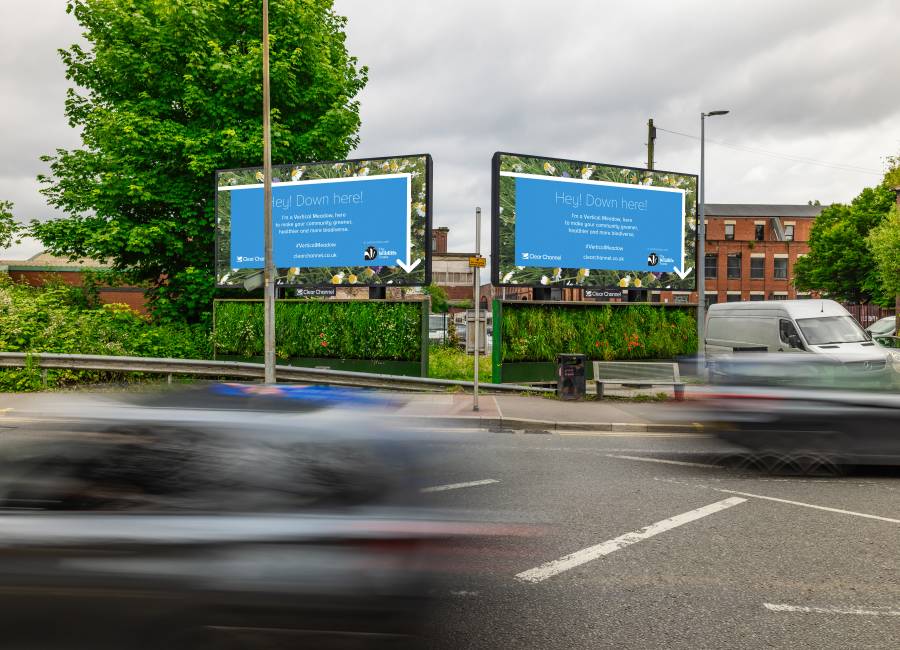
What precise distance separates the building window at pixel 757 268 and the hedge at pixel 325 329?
204 feet

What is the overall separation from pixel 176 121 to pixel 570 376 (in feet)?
53.9

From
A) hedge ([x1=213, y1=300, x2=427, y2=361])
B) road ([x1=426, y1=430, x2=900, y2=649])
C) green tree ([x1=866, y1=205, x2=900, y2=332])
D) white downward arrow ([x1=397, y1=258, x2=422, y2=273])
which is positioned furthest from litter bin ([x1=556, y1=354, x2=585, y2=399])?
green tree ([x1=866, y1=205, x2=900, y2=332])

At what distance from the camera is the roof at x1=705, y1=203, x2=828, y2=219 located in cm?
7119

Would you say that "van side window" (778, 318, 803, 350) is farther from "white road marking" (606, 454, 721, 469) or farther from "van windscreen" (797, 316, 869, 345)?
"white road marking" (606, 454, 721, 469)

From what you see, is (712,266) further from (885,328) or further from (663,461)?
(663,461)

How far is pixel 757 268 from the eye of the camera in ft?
225

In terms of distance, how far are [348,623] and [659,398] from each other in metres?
13.4

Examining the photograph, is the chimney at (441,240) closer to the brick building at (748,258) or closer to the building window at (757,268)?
the brick building at (748,258)

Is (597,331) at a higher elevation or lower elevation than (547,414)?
higher

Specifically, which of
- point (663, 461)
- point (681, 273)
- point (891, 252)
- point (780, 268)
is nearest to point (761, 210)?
point (780, 268)

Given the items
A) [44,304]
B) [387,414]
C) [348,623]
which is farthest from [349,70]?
[348,623]

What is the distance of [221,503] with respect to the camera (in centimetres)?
270

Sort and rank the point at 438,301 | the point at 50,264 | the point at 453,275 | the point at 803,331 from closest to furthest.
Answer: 1. the point at 803,331
2. the point at 50,264
3. the point at 438,301
4. the point at 453,275

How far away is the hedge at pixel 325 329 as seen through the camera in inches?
A: 632
